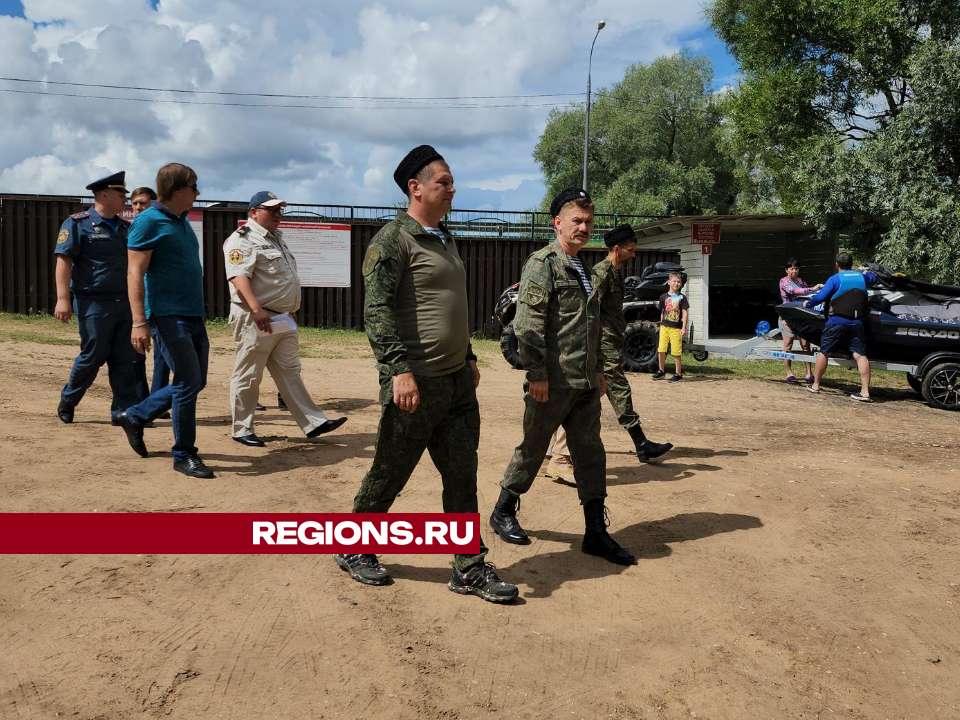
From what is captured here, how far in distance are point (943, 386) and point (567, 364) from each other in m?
7.78

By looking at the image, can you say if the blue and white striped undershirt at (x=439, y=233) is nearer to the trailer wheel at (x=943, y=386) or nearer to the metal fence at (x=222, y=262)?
the trailer wheel at (x=943, y=386)

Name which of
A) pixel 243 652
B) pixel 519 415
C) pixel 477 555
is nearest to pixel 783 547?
pixel 477 555

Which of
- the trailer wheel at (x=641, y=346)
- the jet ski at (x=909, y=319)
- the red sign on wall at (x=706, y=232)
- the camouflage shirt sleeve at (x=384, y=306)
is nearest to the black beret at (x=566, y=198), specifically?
the camouflage shirt sleeve at (x=384, y=306)

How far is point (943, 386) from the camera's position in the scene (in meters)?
9.62

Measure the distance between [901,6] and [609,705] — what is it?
787 inches

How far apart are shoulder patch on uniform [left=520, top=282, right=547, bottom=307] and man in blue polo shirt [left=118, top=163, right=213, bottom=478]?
218 cm

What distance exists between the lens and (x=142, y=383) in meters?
6.98

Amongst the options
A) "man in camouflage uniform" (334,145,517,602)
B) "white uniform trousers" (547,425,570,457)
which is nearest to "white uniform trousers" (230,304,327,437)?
"white uniform trousers" (547,425,570,457)

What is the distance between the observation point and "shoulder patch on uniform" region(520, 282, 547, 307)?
12.9 feet

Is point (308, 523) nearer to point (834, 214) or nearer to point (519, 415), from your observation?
point (519, 415)

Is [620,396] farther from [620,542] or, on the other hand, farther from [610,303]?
[620,542]

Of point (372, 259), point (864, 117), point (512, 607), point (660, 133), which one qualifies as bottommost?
point (512, 607)

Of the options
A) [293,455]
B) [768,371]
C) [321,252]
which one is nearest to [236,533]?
[293,455]

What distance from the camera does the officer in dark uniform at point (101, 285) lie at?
580 centimetres
